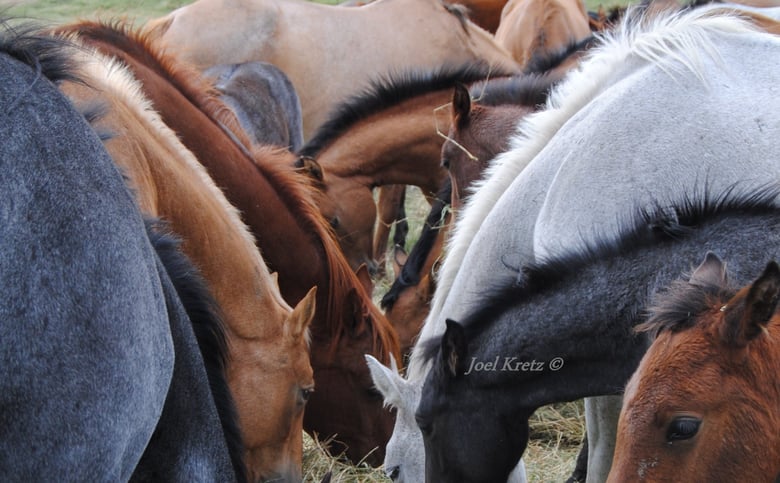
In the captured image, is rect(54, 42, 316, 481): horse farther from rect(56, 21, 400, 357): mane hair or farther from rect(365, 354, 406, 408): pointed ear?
rect(56, 21, 400, 357): mane hair

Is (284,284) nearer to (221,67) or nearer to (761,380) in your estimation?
(761,380)

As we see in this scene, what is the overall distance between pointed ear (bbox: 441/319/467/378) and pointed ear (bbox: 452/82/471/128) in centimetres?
218

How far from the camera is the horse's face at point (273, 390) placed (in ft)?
10.0

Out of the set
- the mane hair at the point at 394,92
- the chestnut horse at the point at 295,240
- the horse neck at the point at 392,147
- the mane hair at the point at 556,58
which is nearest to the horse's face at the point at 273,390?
the chestnut horse at the point at 295,240

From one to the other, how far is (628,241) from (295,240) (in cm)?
179

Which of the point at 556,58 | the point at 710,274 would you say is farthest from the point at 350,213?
the point at 710,274

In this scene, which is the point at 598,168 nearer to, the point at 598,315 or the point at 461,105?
the point at 598,315

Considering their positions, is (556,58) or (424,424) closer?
(424,424)

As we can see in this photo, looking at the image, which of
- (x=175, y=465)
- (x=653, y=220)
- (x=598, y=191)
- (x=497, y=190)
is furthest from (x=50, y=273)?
(x=497, y=190)

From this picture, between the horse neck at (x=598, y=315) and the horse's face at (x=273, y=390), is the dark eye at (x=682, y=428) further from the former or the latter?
the horse's face at (x=273, y=390)

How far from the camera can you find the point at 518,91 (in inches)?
188

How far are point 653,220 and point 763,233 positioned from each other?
0.27 meters

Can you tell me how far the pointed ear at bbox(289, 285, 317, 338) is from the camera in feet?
10.0

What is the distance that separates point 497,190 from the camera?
320 cm
